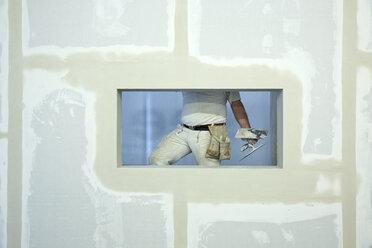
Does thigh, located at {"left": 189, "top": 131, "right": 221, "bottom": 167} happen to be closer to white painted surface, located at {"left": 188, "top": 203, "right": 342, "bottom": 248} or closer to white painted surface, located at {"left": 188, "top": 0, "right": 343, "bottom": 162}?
white painted surface, located at {"left": 188, "top": 203, "right": 342, "bottom": 248}

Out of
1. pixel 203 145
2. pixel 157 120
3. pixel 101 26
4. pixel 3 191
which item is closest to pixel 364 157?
pixel 203 145

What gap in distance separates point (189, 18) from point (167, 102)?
8.67ft

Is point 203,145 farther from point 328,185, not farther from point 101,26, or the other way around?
point 101,26

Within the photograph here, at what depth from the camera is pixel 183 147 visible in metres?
2.81

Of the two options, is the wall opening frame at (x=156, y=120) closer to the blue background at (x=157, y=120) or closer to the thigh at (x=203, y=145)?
the blue background at (x=157, y=120)

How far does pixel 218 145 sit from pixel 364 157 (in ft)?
3.17

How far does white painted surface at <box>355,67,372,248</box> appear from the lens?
85.0 inches

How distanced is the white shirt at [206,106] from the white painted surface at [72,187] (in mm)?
724

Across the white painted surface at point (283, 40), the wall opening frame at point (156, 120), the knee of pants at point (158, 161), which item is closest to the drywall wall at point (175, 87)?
the white painted surface at point (283, 40)

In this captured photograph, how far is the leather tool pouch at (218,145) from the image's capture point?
2652 millimetres

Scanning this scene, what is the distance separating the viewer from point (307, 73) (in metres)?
2.16

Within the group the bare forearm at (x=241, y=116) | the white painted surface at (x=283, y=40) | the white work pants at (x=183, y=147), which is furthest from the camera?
the white work pants at (x=183, y=147)

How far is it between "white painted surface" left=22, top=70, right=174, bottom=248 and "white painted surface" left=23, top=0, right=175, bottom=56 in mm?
214

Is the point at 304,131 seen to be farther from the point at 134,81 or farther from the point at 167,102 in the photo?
the point at 167,102
